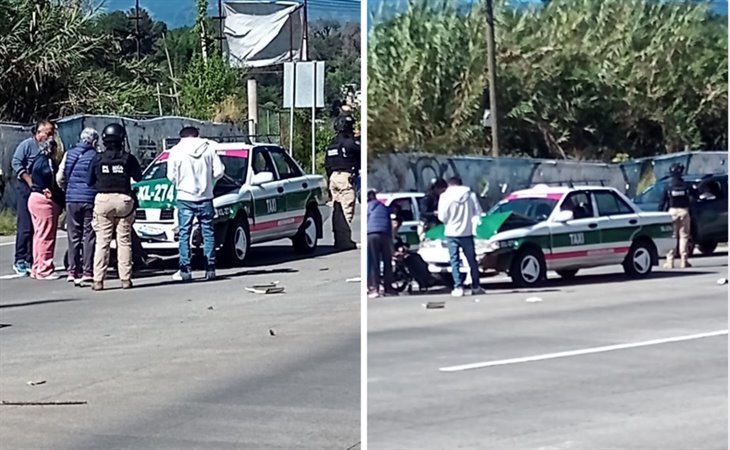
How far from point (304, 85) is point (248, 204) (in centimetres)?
78

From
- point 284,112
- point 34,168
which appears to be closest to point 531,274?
point 284,112

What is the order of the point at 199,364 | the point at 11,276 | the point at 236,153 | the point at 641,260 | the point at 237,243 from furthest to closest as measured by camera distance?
the point at 11,276 → the point at 199,364 → the point at 237,243 → the point at 236,153 → the point at 641,260

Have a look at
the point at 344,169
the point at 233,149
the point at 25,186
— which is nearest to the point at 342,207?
the point at 344,169

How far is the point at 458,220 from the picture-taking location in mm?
3078

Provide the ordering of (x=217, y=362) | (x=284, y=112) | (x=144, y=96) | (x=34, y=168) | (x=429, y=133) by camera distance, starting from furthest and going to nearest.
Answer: (x=34, y=168), (x=217, y=362), (x=144, y=96), (x=284, y=112), (x=429, y=133)

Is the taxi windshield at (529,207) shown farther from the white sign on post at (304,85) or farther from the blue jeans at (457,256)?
the white sign on post at (304,85)

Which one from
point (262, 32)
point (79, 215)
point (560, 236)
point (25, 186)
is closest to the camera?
point (560, 236)

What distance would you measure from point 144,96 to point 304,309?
1049mm

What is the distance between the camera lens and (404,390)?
126 inches

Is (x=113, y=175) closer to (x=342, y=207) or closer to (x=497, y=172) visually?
(x=342, y=207)

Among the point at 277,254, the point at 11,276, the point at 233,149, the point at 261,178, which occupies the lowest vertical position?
the point at 11,276

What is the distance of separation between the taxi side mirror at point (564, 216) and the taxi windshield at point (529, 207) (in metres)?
0.02

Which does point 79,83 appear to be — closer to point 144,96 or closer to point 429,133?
point 144,96

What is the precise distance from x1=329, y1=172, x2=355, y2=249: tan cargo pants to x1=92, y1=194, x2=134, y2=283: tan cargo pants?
1.09 metres
